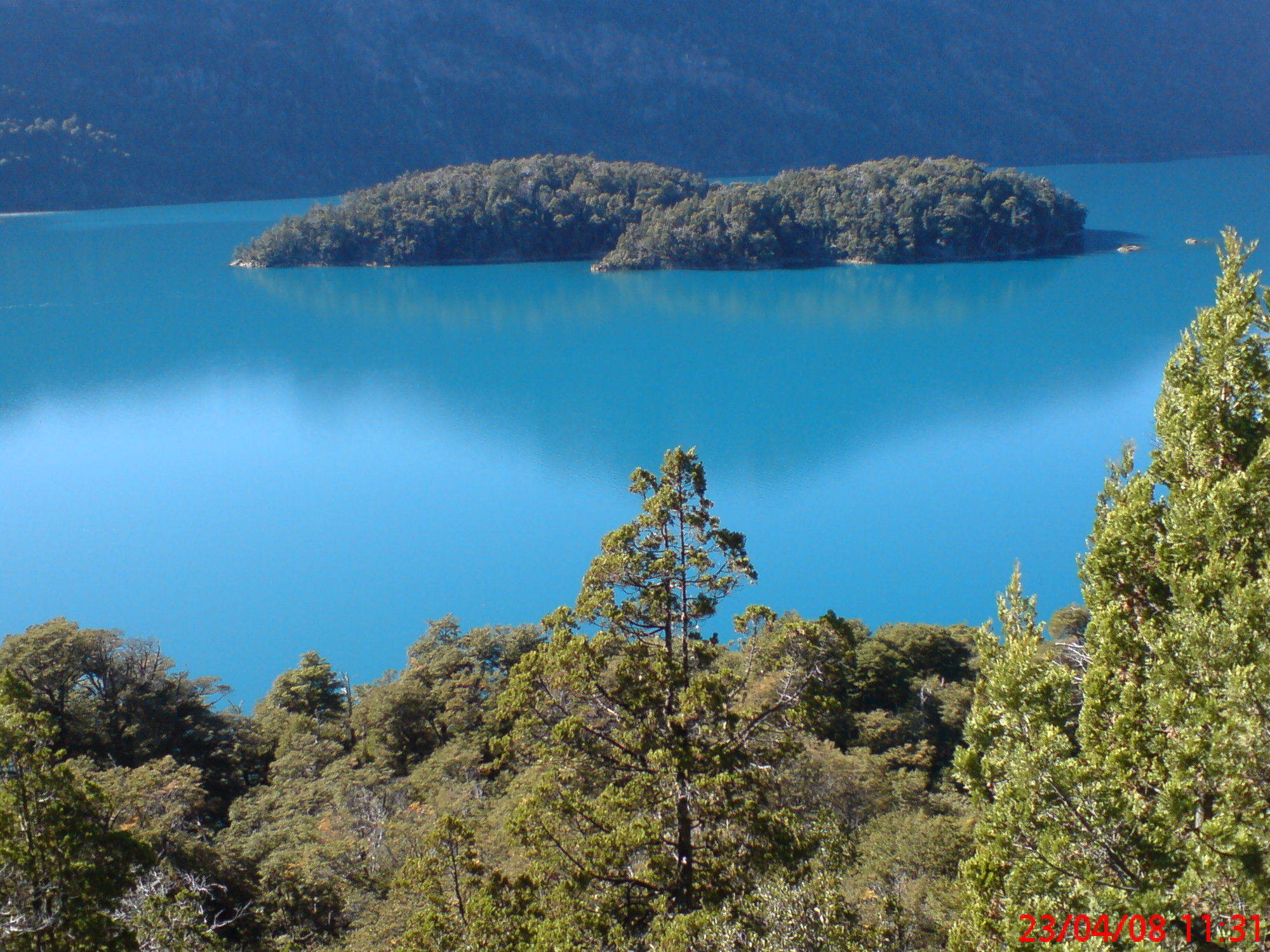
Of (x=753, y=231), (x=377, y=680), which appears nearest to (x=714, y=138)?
(x=753, y=231)

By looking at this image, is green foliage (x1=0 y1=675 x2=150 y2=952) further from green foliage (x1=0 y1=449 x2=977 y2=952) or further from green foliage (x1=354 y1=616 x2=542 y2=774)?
green foliage (x1=354 y1=616 x2=542 y2=774)

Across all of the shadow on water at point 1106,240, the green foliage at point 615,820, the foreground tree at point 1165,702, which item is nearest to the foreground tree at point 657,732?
the green foliage at point 615,820

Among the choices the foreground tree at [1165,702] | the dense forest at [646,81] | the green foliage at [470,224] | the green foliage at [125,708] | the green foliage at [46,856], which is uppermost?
the dense forest at [646,81]

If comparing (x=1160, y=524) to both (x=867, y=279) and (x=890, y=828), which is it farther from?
(x=867, y=279)

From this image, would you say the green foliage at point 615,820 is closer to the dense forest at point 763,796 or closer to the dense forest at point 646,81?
the dense forest at point 763,796

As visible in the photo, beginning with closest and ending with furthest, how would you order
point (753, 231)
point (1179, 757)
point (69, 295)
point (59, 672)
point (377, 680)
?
point (1179, 757) → point (59, 672) → point (377, 680) → point (69, 295) → point (753, 231)

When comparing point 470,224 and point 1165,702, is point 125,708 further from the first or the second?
point 470,224
